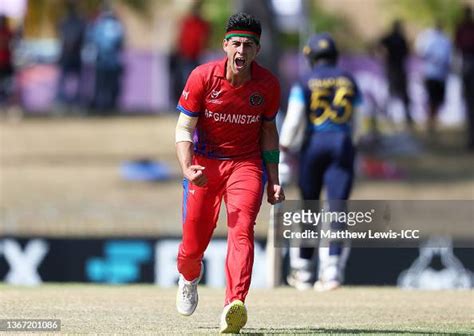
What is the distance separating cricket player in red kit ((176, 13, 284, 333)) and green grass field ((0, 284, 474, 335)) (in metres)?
0.57

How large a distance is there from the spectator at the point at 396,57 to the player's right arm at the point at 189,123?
684 inches

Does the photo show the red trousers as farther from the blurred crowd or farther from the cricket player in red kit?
the blurred crowd

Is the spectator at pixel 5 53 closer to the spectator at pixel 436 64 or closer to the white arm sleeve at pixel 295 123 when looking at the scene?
the spectator at pixel 436 64

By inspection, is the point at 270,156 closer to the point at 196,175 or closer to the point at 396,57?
the point at 196,175

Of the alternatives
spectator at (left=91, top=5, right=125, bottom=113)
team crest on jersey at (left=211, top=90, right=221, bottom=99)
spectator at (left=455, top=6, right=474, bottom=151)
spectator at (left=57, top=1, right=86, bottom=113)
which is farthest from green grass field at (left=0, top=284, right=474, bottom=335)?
spectator at (left=57, top=1, right=86, bottom=113)

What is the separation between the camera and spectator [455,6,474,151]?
25.6m

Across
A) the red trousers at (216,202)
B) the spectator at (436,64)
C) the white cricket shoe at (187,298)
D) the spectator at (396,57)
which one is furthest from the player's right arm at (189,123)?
the spectator at (436,64)

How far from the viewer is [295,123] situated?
13516 mm

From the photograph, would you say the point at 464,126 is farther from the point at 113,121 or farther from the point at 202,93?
the point at 202,93

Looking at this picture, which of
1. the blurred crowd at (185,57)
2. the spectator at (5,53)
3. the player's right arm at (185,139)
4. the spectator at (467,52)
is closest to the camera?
the player's right arm at (185,139)

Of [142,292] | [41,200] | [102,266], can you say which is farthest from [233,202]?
[41,200]

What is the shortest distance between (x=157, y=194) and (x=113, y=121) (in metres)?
5.27

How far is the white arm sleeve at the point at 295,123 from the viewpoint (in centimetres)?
1352

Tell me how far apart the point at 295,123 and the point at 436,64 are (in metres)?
14.0
